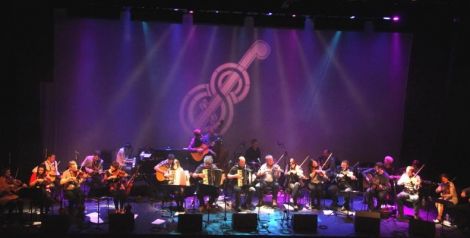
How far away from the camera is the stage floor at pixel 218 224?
11.5 m

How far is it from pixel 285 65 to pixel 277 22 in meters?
1.62

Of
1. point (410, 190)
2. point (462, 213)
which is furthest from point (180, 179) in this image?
point (462, 213)

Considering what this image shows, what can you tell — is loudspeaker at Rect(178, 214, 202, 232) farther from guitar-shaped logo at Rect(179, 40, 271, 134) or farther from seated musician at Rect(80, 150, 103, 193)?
guitar-shaped logo at Rect(179, 40, 271, 134)

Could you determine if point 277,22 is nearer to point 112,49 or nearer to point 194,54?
point 194,54

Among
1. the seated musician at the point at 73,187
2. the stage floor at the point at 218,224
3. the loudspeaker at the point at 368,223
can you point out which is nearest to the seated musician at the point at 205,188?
the stage floor at the point at 218,224

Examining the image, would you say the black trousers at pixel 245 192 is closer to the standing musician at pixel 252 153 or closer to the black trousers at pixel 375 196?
the standing musician at pixel 252 153

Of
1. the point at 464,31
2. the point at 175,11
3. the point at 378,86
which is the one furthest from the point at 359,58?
the point at 175,11

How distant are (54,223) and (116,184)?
2328 mm

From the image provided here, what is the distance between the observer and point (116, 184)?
42.9 ft

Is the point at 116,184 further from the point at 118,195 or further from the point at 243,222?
the point at 243,222

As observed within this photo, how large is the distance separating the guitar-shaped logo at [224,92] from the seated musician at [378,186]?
570 cm

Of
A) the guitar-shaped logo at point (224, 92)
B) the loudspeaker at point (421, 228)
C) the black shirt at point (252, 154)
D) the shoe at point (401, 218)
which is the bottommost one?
the shoe at point (401, 218)

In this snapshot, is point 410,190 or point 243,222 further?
point 410,190

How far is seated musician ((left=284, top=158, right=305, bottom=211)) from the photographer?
14.3m
